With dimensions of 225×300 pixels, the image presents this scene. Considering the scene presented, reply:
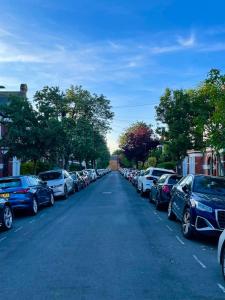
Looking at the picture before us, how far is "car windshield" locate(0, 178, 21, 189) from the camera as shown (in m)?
16.2

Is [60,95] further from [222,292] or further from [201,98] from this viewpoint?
[222,292]

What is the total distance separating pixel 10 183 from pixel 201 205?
27.7 ft

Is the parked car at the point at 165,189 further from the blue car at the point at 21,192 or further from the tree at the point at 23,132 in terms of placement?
the tree at the point at 23,132

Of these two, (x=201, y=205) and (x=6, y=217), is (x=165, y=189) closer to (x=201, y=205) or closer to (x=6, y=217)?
(x=201, y=205)

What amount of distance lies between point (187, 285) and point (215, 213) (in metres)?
3.66

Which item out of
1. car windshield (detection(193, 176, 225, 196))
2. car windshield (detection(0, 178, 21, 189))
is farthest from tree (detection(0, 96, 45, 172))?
car windshield (detection(193, 176, 225, 196))

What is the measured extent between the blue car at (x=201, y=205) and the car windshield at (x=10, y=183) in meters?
6.38

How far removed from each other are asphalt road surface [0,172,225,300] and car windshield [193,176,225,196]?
1345 millimetres

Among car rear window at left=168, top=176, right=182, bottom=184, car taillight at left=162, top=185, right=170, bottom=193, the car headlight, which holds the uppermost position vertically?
car rear window at left=168, top=176, right=182, bottom=184

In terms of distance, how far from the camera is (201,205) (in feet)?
33.9

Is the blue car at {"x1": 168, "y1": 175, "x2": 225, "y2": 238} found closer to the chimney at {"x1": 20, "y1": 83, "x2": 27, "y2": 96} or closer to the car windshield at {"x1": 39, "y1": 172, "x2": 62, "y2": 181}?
the car windshield at {"x1": 39, "y1": 172, "x2": 62, "y2": 181}

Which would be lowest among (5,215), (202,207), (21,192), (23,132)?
(5,215)

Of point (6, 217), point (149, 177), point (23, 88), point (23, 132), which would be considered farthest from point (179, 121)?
point (23, 88)

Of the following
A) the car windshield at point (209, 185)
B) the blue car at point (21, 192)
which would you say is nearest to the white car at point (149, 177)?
the blue car at point (21, 192)
